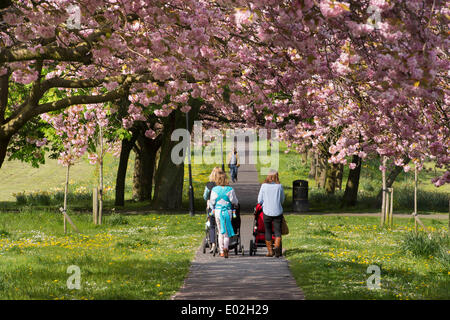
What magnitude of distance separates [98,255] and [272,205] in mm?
3647

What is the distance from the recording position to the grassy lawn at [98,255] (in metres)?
10.1

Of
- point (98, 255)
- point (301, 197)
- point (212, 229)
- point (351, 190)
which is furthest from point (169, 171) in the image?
point (98, 255)

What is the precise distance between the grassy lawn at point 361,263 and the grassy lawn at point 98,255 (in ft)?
7.16

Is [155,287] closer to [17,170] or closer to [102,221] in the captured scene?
[102,221]

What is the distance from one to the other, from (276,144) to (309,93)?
67.4 m

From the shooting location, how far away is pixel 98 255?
13922mm

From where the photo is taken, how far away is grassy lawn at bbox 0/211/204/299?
33.1ft

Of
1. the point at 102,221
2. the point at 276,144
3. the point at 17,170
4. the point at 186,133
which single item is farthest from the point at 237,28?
the point at 276,144

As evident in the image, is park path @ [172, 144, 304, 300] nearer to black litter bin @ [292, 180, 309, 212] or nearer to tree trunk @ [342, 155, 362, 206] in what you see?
black litter bin @ [292, 180, 309, 212]

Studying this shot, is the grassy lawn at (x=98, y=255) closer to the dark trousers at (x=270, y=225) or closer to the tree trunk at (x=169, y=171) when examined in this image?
the dark trousers at (x=270, y=225)

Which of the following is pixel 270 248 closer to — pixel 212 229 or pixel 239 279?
pixel 212 229

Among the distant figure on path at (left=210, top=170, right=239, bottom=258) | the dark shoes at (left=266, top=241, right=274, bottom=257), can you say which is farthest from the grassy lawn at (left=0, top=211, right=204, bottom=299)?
the dark shoes at (left=266, top=241, right=274, bottom=257)

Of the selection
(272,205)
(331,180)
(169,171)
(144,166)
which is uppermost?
(144,166)

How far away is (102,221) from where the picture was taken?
70.7 feet
